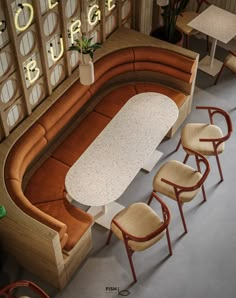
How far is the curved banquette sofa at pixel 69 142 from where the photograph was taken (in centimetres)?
516

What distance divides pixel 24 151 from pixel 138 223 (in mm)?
1490

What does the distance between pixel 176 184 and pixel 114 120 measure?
1044 mm

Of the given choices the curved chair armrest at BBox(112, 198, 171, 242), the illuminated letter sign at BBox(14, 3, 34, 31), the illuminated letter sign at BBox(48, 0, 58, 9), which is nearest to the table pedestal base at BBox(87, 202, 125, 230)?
the curved chair armrest at BBox(112, 198, 171, 242)

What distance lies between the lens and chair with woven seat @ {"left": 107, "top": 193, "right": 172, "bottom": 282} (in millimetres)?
5160

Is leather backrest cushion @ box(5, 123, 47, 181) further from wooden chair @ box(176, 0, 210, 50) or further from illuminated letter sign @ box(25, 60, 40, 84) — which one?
wooden chair @ box(176, 0, 210, 50)

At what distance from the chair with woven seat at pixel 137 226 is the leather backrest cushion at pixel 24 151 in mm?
1177

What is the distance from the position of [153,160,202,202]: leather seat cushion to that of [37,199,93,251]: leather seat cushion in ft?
3.03

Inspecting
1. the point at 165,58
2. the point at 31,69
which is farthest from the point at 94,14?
the point at 31,69

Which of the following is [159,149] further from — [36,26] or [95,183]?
[36,26]

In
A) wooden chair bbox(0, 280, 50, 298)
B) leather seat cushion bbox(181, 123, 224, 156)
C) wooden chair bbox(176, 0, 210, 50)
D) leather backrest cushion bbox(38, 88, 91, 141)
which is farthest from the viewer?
wooden chair bbox(176, 0, 210, 50)

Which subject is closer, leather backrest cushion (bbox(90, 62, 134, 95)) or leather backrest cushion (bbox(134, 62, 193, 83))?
leather backrest cushion (bbox(90, 62, 134, 95))

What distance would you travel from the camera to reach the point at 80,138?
6230 mm

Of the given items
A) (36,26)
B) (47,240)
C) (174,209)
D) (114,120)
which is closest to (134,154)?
(114,120)

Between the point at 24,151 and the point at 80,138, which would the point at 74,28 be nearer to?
the point at 80,138
